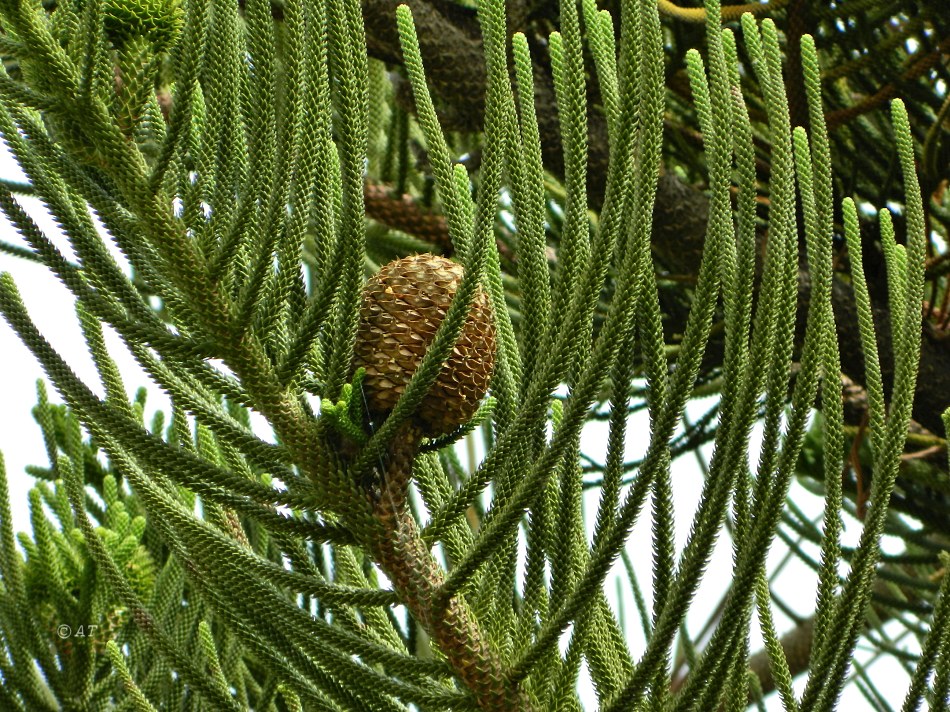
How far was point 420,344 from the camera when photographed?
0.91m

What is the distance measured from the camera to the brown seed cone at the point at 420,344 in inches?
35.4

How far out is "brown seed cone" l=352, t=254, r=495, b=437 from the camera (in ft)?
2.95

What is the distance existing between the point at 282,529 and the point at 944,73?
1.47 m

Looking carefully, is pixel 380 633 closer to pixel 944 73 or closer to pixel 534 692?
pixel 534 692

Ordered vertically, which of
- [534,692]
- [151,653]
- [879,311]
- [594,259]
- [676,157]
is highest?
[676,157]

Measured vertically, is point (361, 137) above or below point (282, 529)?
above

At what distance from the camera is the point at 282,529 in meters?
0.91

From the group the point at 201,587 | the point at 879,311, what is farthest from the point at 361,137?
the point at 879,311

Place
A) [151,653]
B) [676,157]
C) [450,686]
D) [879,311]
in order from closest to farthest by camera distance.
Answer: [450,686] → [151,653] → [879,311] → [676,157]

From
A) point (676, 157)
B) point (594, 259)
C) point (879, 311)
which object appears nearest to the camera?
point (594, 259)

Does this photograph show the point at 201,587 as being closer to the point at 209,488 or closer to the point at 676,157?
the point at 209,488

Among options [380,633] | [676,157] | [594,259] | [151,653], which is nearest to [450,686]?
[380,633]

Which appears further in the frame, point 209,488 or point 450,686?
point 450,686

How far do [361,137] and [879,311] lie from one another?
1.22 metres
